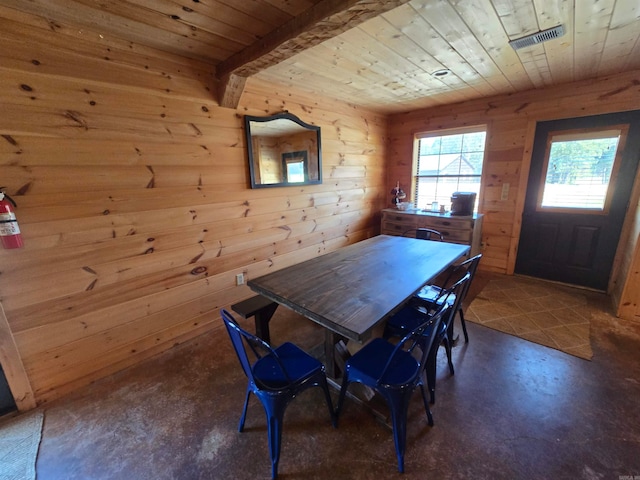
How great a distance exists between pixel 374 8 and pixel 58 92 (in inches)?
73.5

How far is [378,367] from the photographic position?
137 cm

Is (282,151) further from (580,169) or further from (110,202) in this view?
(580,169)

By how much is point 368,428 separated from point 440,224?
2.76 meters

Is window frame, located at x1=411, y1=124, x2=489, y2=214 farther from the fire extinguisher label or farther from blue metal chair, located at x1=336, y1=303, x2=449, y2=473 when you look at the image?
the fire extinguisher label

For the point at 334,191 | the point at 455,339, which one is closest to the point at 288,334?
the point at 455,339

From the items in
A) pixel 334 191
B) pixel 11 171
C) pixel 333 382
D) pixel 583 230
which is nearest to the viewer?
pixel 11 171

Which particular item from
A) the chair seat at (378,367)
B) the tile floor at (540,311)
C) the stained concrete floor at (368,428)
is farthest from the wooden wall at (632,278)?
the chair seat at (378,367)

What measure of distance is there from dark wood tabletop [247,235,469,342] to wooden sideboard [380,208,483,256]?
44.3 inches

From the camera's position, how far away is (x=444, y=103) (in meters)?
3.66

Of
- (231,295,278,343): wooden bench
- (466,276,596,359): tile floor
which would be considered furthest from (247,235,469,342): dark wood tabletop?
(466,276,596,359): tile floor

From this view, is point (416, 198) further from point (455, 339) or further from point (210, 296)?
point (210, 296)

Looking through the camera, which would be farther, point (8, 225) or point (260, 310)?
point (260, 310)

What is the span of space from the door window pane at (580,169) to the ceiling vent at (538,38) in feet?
5.25

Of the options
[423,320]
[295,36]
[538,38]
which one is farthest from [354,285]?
[538,38]
